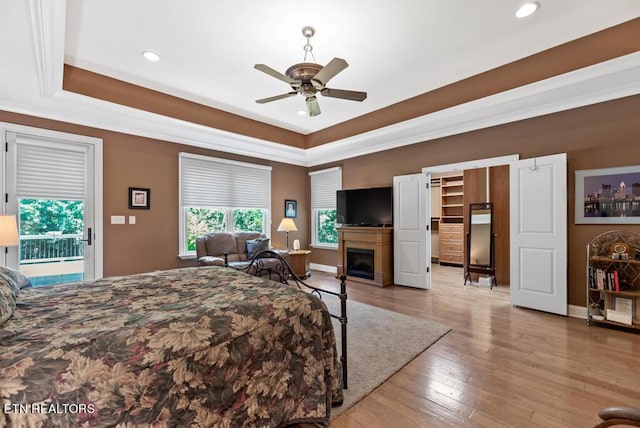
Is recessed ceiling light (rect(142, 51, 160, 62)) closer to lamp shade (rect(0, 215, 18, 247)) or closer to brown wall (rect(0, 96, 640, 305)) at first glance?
brown wall (rect(0, 96, 640, 305))

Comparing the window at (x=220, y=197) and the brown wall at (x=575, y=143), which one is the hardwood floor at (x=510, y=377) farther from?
the window at (x=220, y=197)

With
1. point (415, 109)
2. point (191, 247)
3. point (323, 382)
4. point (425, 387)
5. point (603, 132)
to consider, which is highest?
point (415, 109)

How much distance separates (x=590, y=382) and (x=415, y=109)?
380 cm

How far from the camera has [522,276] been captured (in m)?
3.94

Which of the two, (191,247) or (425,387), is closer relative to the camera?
(425,387)

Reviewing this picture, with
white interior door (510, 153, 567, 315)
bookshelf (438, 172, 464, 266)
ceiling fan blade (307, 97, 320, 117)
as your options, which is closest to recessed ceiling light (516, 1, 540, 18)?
white interior door (510, 153, 567, 315)

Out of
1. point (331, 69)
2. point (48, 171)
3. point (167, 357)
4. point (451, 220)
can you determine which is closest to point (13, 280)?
point (167, 357)

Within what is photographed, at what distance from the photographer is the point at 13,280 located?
1.96 metres

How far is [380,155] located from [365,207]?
1103mm

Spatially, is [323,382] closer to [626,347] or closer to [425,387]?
[425,387]

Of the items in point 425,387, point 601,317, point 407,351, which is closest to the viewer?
point 425,387

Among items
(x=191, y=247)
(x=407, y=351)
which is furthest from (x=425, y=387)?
(x=191, y=247)

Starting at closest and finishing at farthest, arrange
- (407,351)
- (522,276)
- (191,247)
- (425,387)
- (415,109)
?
(425,387) < (407,351) < (522,276) < (415,109) < (191,247)

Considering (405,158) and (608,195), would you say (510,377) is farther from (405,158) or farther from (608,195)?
(405,158)
